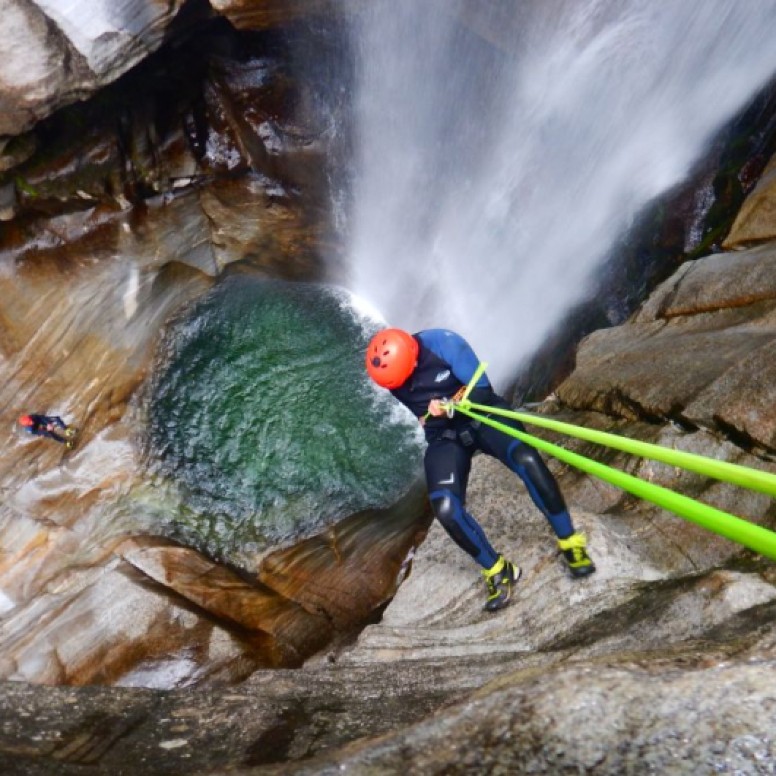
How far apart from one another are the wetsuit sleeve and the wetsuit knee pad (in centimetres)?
65

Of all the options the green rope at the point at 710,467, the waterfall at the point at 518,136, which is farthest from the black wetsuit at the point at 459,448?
the waterfall at the point at 518,136

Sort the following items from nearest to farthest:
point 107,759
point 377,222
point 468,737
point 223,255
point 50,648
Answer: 1. point 468,737
2. point 107,759
3. point 50,648
4. point 223,255
5. point 377,222

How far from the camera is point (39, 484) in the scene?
376 inches

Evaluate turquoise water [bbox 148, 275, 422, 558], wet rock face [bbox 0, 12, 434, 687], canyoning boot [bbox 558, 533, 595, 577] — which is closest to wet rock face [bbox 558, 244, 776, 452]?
canyoning boot [bbox 558, 533, 595, 577]

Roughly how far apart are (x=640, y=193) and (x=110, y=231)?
26.6 ft

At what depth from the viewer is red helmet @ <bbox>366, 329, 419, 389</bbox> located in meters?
5.18

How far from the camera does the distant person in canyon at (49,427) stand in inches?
368

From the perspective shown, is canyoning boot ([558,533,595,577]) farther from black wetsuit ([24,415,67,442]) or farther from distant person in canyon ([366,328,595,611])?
black wetsuit ([24,415,67,442])

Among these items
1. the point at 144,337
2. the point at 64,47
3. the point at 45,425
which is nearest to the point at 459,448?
the point at 64,47

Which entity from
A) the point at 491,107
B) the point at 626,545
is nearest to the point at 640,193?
the point at 491,107

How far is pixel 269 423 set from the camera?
35.4ft

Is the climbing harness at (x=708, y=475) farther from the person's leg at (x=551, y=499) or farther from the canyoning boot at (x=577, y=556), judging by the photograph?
the canyoning boot at (x=577, y=556)

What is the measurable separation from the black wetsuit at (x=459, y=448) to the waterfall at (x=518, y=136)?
15.9ft

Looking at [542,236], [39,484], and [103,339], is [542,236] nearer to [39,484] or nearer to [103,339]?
[103,339]
